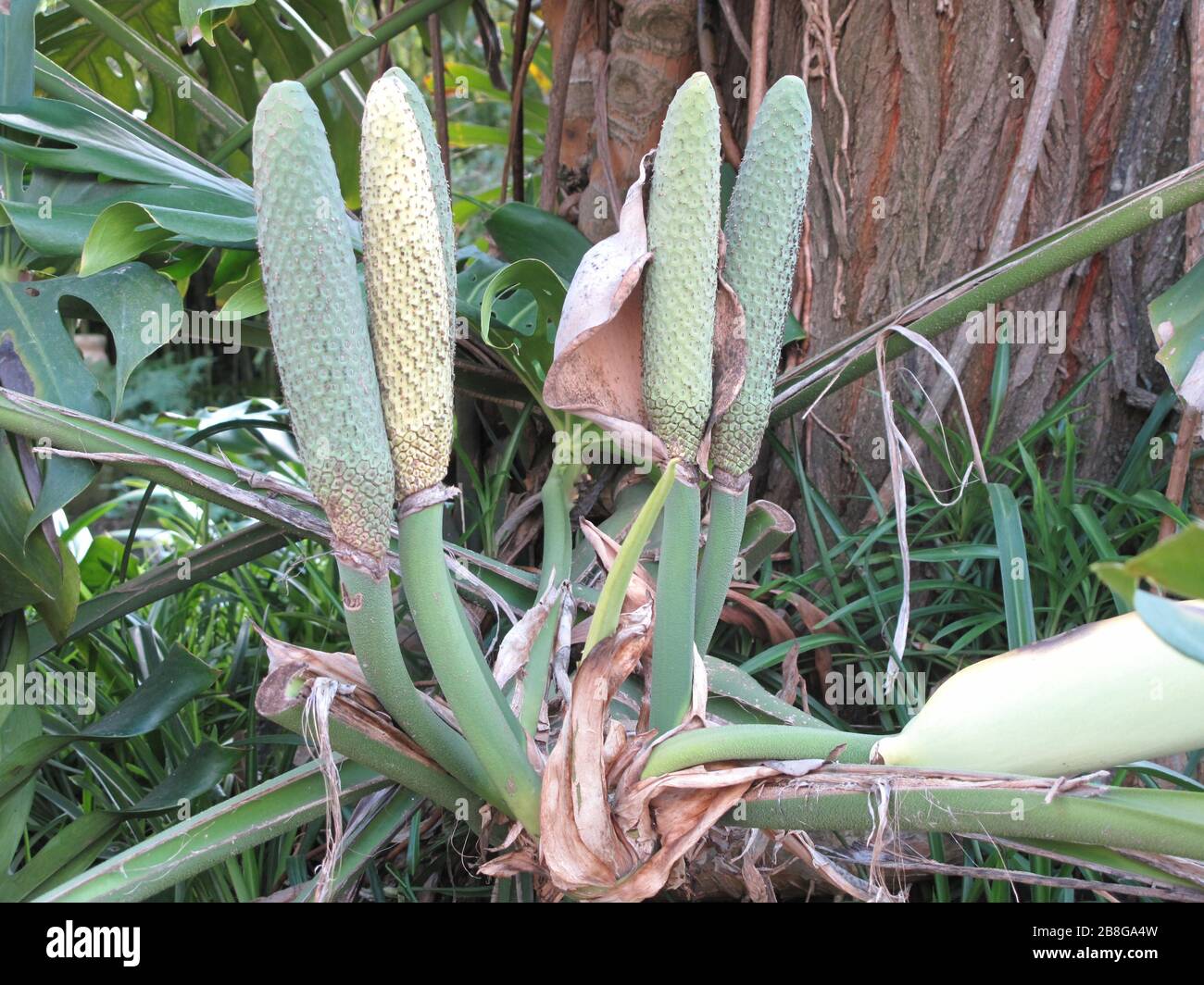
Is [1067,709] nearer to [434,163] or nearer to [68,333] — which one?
[434,163]

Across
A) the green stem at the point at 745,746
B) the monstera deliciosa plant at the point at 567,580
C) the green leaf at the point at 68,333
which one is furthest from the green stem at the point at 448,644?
the green leaf at the point at 68,333

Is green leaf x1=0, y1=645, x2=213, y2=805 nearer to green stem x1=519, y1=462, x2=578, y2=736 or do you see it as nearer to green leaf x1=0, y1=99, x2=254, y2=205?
green stem x1=519, y1=462, x2=578, y2=736

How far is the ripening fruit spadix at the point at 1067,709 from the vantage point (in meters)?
0.67

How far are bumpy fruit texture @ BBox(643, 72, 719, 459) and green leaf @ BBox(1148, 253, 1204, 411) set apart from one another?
46 cm

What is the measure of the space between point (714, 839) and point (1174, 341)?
0.62 m

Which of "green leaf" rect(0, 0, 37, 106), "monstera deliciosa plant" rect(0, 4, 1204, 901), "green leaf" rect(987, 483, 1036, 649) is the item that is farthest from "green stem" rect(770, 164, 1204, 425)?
"green leaf" rect(0, 0, 37, 106)

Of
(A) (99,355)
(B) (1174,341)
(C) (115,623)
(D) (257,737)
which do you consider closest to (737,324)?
(B) (1174,341)

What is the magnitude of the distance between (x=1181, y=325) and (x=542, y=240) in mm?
730

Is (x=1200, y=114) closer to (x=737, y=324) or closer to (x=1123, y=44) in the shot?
(x=1123, y=44)

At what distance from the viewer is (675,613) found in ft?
2.71

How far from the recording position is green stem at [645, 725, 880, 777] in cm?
73

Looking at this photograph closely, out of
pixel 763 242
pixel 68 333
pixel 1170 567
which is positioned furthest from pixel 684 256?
pixel 68 333

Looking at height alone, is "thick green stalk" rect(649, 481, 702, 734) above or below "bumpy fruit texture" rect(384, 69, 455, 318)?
below

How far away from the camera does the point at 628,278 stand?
75 centimetres
